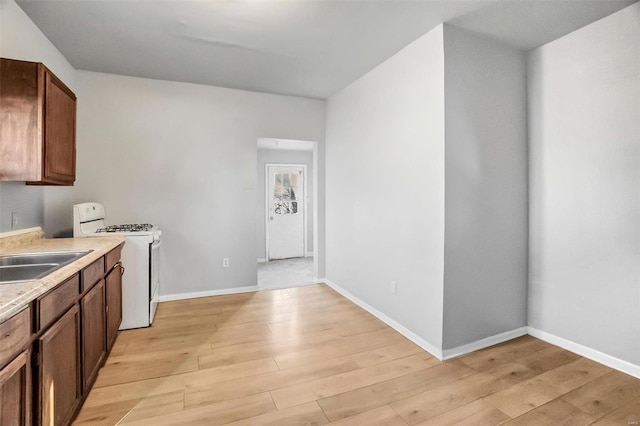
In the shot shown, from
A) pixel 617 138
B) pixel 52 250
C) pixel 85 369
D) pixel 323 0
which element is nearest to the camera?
pixel 85 369

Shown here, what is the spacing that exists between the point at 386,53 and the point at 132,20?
2.23 m

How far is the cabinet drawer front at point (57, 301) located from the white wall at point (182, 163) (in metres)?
1.98

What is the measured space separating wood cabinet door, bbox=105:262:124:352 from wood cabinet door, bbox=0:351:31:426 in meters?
1.24

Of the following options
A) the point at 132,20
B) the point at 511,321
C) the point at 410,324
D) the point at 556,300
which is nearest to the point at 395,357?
the point at 410,324

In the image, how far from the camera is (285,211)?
21.9 feet

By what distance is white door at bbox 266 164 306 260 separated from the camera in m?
6.55

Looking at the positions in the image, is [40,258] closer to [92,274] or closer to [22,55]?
[92,274]

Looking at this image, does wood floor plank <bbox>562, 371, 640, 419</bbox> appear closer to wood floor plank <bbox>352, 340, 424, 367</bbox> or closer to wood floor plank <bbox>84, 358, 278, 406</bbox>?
wood floor plank <bbox>352, 340, 424, 367</bbox>

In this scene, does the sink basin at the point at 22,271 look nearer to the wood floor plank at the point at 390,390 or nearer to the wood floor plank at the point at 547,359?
the wood floor plank at the point at 390,390

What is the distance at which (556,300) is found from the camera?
2742 mm

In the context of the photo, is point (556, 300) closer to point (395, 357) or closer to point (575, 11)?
point (395, 357)

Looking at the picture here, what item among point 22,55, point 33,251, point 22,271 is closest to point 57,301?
A: point 22,271

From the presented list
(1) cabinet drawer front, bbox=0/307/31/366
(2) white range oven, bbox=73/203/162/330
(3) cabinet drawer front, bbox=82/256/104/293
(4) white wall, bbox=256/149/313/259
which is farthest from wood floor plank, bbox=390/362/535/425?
(4) white wall, bbox=256/149/313/259

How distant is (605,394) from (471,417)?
1.02 metres
